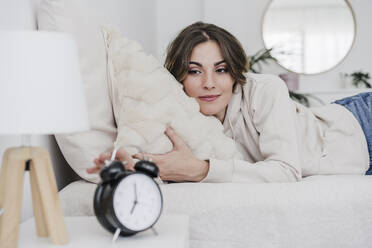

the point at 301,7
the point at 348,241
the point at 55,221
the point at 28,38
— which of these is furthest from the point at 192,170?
the point at 301,7

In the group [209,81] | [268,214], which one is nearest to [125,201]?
[268,214]

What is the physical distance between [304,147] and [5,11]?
1259 millimetres

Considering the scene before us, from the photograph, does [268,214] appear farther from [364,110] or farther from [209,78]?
[364,110]

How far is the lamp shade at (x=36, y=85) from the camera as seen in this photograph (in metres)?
0.74

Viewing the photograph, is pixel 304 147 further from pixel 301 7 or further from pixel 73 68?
pixel 301 7

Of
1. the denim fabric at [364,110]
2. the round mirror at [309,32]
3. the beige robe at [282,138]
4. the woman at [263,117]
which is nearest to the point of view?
the beige robe at [282,138]

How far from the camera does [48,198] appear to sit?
865 mm

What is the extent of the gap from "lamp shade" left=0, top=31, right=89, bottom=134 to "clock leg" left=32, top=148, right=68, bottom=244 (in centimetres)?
12

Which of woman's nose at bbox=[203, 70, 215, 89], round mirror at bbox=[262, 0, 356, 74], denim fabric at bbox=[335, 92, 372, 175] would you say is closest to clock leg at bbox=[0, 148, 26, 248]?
Result: woman's nose at bbox=[203, 70, 215, 89]

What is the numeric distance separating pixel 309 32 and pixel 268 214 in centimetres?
361

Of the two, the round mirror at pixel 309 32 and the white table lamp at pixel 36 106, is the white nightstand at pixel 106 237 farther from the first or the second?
the round mirror at pixel 309 32

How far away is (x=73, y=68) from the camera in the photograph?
0.83 metres

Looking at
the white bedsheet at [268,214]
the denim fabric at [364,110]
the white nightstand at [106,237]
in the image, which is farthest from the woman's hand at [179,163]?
the denim fabric at [364,110]

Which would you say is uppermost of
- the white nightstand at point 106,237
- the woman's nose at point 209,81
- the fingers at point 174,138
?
the woman's nose at point 209,81
